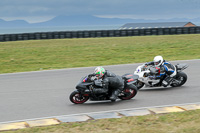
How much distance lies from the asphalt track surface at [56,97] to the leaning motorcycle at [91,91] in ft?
0.63

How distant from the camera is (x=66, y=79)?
14.0 m

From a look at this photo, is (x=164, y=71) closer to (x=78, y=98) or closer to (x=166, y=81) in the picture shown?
(x=166, y=81)

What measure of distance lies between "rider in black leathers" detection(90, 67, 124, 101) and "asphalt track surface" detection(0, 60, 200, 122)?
37 cm

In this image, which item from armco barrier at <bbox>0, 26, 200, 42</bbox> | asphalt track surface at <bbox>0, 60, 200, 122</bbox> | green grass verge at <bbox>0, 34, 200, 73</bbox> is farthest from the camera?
armco barrier at <bbox>0, 26, 200, 42</bbox>

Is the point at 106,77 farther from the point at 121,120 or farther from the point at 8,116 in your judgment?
the point at 8,116

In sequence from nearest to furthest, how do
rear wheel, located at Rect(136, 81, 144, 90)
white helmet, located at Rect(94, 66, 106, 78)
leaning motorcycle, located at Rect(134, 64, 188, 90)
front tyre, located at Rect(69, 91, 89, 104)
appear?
white helmet, located at Rect(94, 66, 106, 78) < front tyre, located at Rect(69, 91, 89, 104) < leaning motorcycle, located at Rect(134, 64, 188, 90) < rear wheel, located at Rect(136, 81, 144, 90)

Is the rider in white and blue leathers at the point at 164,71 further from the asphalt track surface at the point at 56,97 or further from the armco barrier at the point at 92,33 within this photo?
the armco barrier at the point at 92,33

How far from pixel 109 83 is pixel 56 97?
208 cm

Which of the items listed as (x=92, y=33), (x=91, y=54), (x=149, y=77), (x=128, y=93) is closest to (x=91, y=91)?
(x=128, y=93)

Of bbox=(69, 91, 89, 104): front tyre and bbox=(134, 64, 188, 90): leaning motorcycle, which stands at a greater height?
bbox=(134, 64, 188, 90): leaning motorcycle

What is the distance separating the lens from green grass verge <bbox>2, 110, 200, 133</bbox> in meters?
6.77

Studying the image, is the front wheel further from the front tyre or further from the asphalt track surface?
the front tyre

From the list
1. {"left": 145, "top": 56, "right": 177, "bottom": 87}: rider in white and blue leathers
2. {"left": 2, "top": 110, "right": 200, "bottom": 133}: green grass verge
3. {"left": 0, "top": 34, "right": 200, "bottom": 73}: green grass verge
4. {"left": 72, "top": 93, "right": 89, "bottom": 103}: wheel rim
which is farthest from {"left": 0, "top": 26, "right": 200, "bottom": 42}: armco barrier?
{"left": 2, "top": 110, "right": 200, "bottom": 133}: green grass verge

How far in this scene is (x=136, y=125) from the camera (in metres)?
7.13
